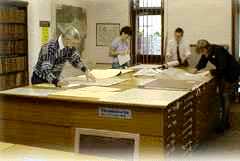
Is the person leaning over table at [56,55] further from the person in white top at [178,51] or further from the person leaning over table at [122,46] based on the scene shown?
the person in white top at [178,51]

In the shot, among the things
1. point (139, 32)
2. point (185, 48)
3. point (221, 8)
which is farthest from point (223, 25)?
point (139, 32)

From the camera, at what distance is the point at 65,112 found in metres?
2.51

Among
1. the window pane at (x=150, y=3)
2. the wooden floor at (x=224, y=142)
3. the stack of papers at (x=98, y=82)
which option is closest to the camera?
the stack of papers at (x=98, y=82)

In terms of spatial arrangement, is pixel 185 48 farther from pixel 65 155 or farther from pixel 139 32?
pixel 65 155

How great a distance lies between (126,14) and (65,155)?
484 cm

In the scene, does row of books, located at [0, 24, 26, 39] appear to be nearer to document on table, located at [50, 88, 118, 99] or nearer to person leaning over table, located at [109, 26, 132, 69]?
person leaning over table, located at [109, 26, 132, 69]

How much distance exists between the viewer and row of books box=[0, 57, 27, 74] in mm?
5190

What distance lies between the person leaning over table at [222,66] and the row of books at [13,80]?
7.96ft

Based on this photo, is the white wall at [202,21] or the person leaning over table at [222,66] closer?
the person leaning over table at [222,66]

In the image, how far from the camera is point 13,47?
5.34 m

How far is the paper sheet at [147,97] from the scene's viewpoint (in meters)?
2.32

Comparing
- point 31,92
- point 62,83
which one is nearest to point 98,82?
point 62,83

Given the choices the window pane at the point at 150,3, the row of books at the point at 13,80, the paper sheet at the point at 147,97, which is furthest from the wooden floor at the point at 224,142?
Answer: the row of books at the point at 13,80

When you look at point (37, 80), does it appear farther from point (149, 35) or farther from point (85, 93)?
point (149, 35)
